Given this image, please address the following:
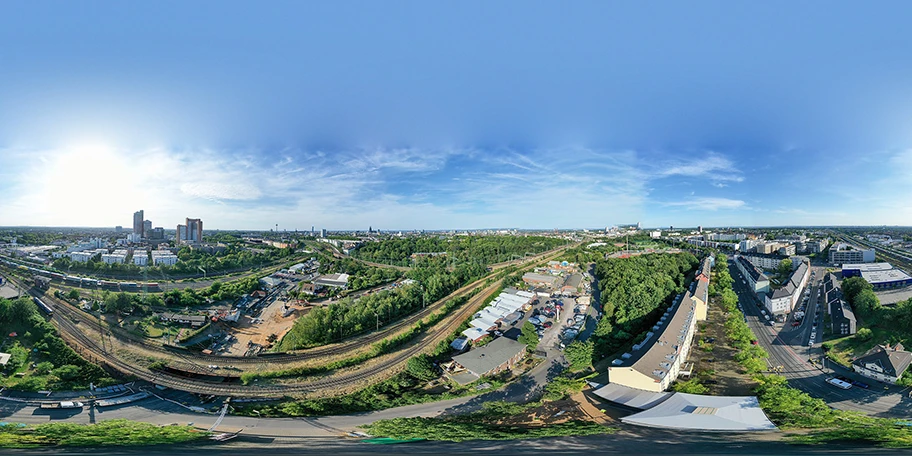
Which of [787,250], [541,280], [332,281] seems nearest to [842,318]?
[541,280]

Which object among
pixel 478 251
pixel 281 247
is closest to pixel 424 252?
pixel 478 251

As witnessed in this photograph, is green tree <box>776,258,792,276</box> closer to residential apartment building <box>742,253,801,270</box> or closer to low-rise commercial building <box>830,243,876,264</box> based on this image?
low-rise commercial building <box>830,243,876,264</box>

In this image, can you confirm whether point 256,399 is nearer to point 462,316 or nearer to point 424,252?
point 462,316

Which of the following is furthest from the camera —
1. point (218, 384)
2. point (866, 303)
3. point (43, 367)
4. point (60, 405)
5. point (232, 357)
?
point (866, 303)

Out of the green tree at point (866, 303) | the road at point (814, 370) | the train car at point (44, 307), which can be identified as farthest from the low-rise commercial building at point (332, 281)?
the green tree at point (866, 303)

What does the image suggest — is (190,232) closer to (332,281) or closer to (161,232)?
(161,232)

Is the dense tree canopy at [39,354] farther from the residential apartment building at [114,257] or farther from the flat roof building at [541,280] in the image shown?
the flat roof building at [541,280]
